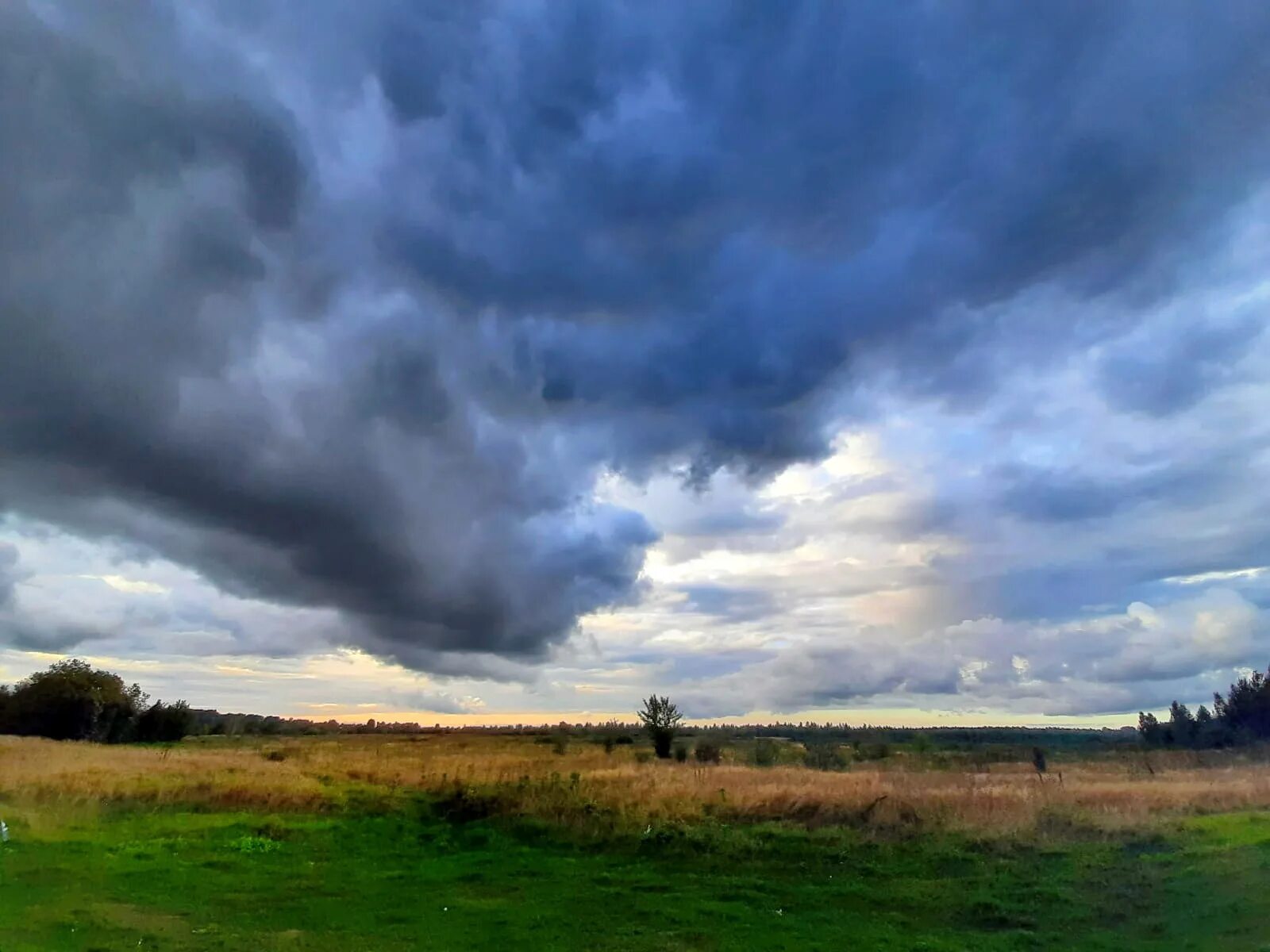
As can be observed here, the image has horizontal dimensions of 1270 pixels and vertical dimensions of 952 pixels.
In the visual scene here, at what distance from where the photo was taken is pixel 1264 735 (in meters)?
69.8

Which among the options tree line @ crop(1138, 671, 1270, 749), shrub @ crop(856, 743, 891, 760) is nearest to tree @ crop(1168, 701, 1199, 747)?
tree line @ crop(1138, 671, 1270, 749)

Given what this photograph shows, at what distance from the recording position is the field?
1308 centimetres

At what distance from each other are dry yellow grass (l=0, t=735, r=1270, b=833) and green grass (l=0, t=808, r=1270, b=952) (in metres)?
1.85

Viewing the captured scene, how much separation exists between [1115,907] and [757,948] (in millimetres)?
6820

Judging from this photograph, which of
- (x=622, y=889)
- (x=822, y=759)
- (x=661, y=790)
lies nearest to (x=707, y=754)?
(x=822, y=759)

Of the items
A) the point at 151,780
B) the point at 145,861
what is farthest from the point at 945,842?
the point at 151,780

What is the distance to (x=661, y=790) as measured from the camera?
85.1ft

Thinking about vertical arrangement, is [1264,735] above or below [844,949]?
above

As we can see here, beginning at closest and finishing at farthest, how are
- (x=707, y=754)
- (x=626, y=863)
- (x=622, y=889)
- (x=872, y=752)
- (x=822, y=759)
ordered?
1. (x=622, y=889)
2. (x=626, y=863)
3. (x=707, y=754)
4. (x=822, y=759)
5. (x=872, y=752)

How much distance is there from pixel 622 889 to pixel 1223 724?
88.0 m

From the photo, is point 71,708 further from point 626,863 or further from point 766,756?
point 626,863

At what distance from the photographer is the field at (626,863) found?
13.1 m

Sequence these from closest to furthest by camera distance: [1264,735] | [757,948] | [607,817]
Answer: [757,948], [607,817], [1264,735]

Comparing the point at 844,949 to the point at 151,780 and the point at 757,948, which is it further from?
the point at 151,780
